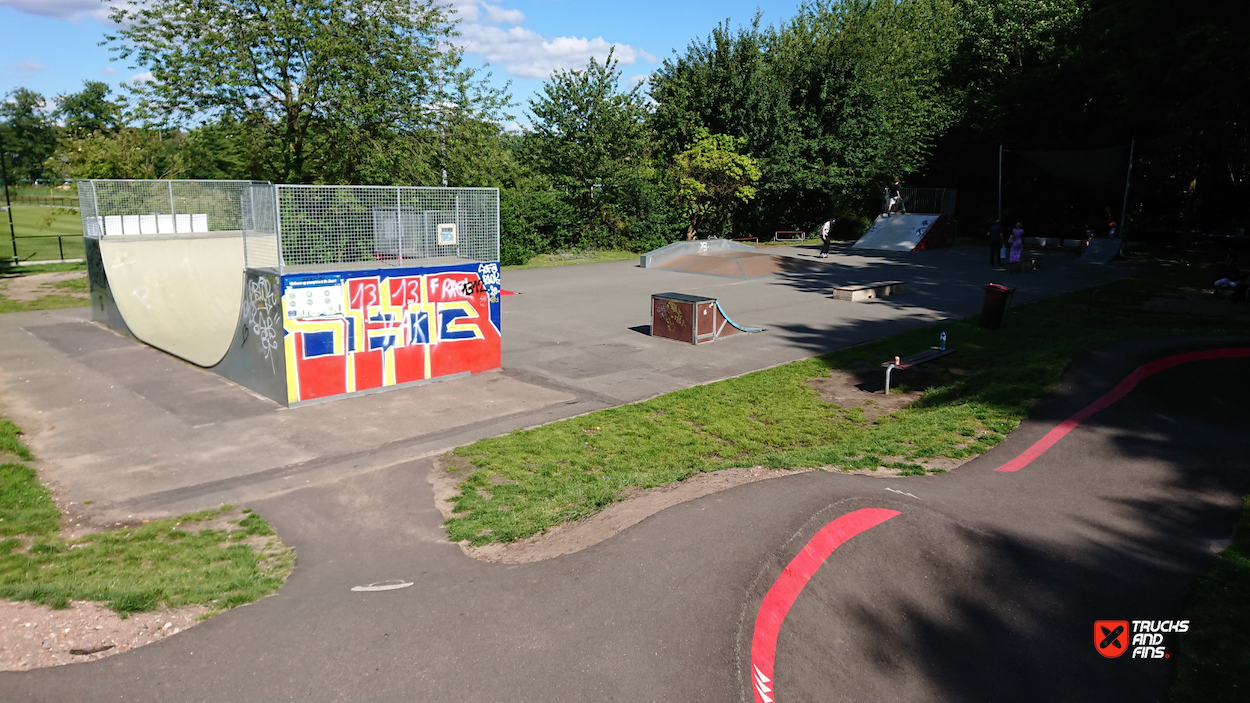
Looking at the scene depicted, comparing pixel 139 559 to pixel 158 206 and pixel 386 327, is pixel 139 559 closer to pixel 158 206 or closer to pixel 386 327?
pixel 386 327

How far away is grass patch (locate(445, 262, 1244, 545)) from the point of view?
8.25 meters

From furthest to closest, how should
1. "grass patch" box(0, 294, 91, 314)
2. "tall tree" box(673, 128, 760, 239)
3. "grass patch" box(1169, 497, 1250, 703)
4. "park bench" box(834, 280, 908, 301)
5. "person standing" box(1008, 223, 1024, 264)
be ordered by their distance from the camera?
"tall tree" box(673, 128, 760, 239)
"person standing" box(1008, 223, 1024, 264)
"park bench" box(834, 280, 908, 301)
"grass patch" box(0, 294, 91, 314)
"grass patch" box(1169, 497, 1250, 703)

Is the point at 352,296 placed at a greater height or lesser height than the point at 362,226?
lesser

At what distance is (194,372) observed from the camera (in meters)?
14.0

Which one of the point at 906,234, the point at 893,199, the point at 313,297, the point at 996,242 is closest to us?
the point at 313,297

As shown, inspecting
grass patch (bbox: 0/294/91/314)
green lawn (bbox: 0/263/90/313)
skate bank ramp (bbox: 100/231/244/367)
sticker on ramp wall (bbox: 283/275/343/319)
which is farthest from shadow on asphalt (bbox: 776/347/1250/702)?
green lawn (bbox: 0/263/90/313)

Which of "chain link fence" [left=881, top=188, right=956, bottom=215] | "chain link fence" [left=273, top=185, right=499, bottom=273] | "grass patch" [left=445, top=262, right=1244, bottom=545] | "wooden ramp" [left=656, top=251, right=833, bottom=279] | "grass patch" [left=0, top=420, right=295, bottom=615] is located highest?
"chain link fence" [left=881, top=188, right=956, bottom=215]

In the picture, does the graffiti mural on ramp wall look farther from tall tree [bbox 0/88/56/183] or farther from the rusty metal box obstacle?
tall tree [bbox 0/88/56/183]

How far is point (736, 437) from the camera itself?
34.7 ft

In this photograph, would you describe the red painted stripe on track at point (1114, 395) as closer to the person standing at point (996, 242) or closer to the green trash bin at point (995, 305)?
the green trash bin at point (995, 305)

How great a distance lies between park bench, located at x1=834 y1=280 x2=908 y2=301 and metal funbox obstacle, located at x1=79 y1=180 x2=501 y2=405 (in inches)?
479

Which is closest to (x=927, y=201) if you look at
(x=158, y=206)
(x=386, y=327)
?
(x=386, y=327)

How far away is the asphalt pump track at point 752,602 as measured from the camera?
4.68 m

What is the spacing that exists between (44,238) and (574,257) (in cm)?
2712
